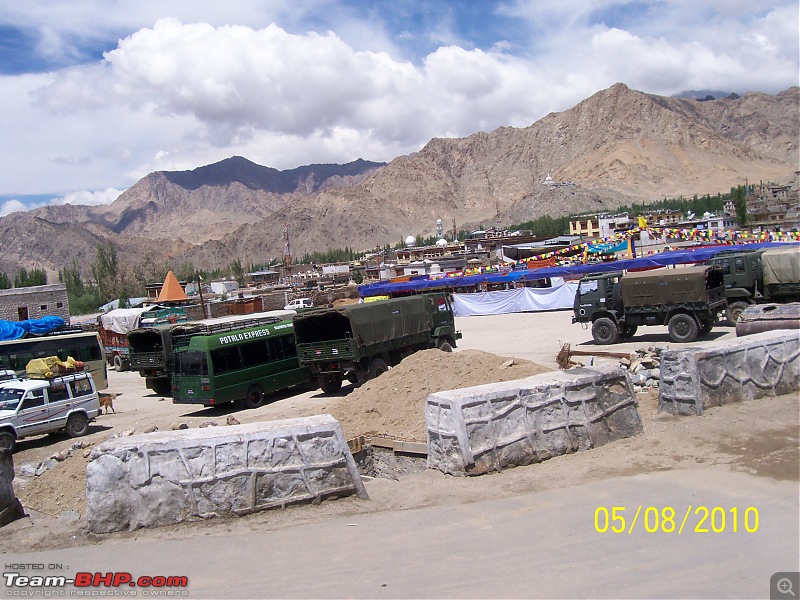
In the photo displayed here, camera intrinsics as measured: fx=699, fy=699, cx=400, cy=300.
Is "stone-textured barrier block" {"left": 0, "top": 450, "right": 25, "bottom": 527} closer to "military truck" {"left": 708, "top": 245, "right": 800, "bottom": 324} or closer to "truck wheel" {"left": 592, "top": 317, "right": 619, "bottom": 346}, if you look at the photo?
"truck wheel" {"left": 592, "top": 317, "right": 619, "bottom": 346}

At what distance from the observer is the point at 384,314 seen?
1980cm

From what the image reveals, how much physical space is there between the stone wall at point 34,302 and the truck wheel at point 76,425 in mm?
31847

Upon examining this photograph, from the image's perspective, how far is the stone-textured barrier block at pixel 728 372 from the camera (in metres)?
10.3

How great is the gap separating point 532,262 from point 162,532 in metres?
51.0

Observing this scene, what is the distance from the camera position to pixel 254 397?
63.2 ft

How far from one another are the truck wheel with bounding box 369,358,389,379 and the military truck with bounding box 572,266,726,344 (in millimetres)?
7810

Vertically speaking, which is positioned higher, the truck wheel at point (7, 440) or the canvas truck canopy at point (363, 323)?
the canvas truck canopy at point (363, 323)

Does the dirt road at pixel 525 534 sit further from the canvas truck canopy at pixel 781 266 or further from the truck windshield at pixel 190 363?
the canvas truck canopy at pixel 781 266

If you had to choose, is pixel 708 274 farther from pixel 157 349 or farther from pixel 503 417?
pixel 157 349

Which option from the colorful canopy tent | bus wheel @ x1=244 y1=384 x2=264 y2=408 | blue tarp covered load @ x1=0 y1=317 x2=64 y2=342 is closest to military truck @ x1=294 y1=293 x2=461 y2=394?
bus wheel @ x1=244 y1=384 x2=264 y2=408

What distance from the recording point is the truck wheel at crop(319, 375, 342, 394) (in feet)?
63.7

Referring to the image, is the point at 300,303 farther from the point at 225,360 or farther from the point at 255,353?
the point at 225,360
